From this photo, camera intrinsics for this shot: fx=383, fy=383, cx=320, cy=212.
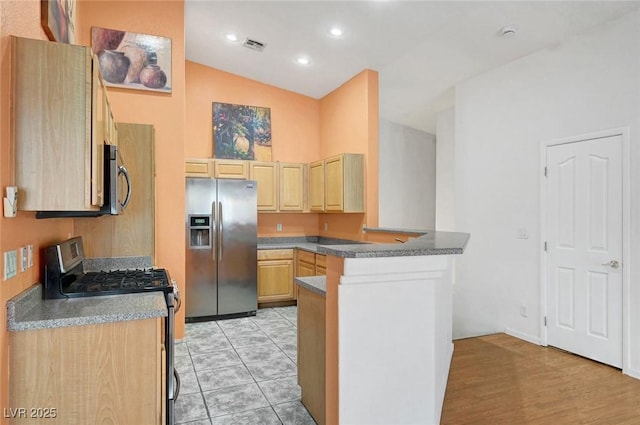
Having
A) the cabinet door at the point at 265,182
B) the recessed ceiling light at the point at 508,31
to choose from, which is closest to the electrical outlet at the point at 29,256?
the cabinet door at the point at 265,182

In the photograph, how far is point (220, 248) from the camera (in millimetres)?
4840

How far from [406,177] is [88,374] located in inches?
243

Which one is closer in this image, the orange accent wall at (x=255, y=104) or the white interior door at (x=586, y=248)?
the white interior door at (x=586, y=248)

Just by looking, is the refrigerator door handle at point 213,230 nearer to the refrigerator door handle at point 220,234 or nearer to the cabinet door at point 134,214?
the refrigerator door handle at point 220,234

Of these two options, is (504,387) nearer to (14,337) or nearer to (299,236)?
(14,337)

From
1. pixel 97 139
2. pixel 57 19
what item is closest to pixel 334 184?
pixel 57 19

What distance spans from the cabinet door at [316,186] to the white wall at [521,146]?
189 cm

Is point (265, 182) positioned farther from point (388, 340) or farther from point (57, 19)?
point (388, 340)

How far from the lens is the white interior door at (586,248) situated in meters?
3.36

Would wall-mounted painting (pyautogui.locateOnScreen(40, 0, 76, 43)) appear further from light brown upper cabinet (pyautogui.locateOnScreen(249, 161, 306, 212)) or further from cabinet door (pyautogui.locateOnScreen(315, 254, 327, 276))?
cabinet door (pyautogui.locateOnScreen(315, 254, 327, 276))

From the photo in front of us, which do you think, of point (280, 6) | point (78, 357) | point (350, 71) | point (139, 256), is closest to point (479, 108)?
point (350, 71)

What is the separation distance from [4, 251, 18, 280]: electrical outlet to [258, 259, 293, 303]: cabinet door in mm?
3808

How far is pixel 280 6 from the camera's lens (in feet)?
12.6

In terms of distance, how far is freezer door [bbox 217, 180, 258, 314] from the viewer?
16.0 ft
